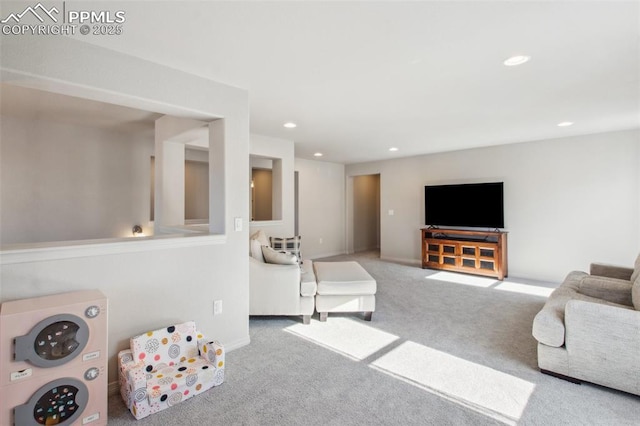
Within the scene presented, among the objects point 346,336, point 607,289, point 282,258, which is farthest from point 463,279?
point 282,258

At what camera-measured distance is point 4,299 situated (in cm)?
170

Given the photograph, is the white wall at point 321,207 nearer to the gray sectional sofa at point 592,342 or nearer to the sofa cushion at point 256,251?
the sofa cushion at point 256,251

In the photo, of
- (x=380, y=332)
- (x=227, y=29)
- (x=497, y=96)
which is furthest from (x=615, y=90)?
(x=227, y=29)

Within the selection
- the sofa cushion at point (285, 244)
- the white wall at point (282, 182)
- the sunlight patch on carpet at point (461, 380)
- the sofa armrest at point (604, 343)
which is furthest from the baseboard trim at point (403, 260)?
the sofa armrest at point (604, 343)

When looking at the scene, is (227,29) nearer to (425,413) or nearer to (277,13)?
(277,13)

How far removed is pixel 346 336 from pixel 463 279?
3056 mm

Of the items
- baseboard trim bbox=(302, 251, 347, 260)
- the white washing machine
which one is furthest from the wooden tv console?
the white washing machine

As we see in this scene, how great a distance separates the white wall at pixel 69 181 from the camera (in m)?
3.55

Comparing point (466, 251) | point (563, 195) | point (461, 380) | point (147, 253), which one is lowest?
point (461, 380)

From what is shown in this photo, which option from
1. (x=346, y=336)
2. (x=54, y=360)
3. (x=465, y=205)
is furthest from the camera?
(x=465, y=205)

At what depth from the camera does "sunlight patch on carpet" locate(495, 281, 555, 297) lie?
428cm

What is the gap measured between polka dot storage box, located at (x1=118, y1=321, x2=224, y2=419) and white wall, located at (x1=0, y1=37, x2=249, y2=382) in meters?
0.14

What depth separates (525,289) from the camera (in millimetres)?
4477

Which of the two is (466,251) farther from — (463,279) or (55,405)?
(55,405)
